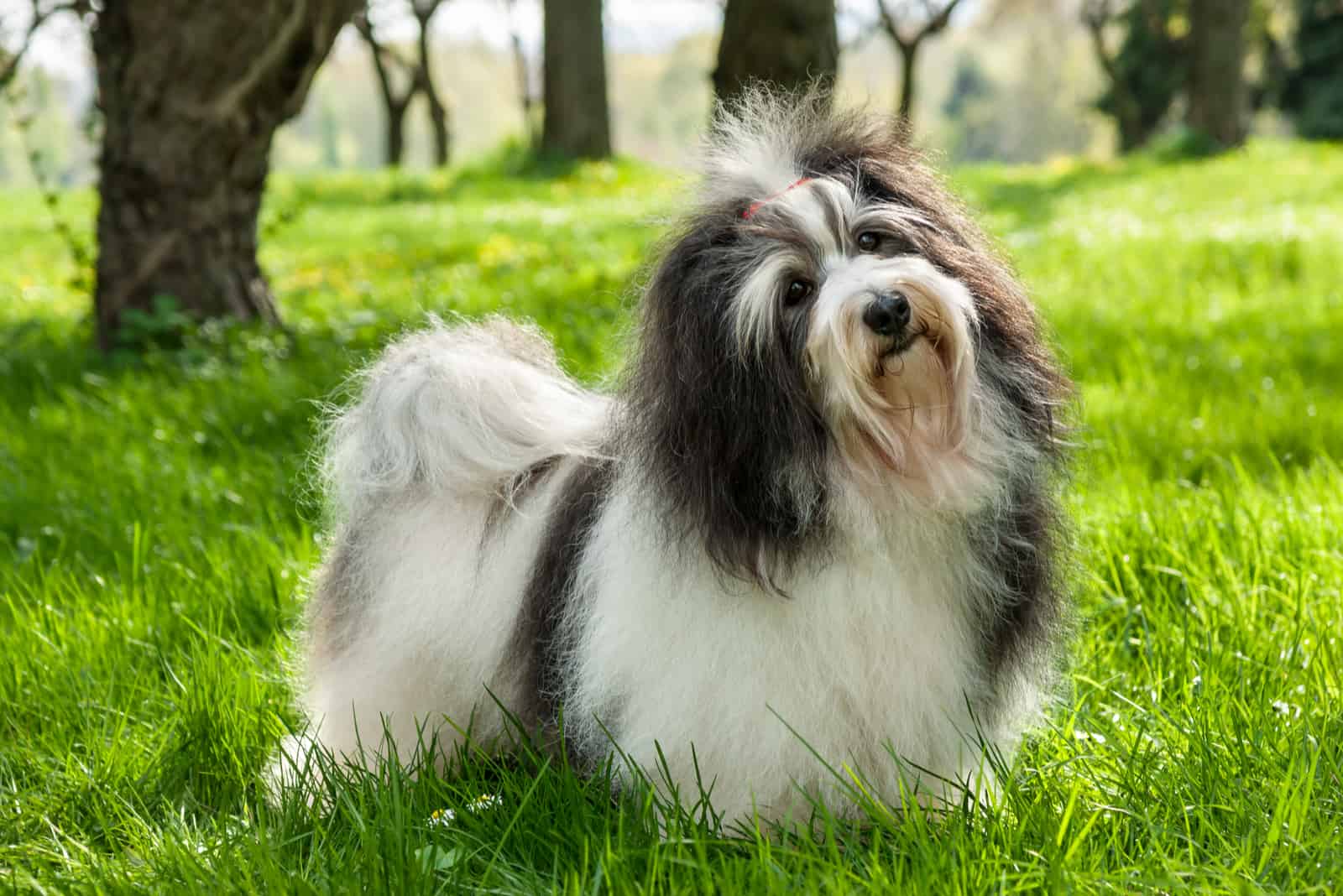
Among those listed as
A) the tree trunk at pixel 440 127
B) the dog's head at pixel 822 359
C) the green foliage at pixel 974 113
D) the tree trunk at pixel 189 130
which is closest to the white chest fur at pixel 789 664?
the dog's head at pixel 822 359

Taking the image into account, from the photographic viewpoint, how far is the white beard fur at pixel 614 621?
2145 millimetres

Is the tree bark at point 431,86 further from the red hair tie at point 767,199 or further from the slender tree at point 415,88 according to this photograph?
the red hair tie at point 767,199

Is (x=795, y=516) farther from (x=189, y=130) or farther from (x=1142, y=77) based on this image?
(x=1142, y=77)

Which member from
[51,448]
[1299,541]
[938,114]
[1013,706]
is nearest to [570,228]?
[51,448]

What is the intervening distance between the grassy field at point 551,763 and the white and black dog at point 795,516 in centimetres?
18

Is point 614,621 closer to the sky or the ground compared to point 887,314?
closer to the ground

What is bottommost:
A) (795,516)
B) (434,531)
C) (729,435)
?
(434,531)

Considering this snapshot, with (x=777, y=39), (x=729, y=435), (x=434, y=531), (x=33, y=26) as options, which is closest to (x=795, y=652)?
(x=729, y=435)

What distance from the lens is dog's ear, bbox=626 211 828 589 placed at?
2.04 metres

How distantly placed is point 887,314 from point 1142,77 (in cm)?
3232

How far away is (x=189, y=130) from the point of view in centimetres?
572

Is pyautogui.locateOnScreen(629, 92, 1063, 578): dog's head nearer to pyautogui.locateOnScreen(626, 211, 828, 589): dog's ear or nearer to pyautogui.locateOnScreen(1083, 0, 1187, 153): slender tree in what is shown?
pyautogui.locateOnScreen(626, 211, 828, 589): dog's ear

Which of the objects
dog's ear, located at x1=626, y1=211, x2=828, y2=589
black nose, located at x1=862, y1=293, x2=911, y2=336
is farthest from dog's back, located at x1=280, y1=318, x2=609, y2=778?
black nose, located at x1=862, y1=293, x2=911, y2=336

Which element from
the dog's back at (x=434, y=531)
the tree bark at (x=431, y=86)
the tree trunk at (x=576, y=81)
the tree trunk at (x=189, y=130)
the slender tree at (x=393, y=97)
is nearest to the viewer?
the dog's back at (x=434, y=531)
